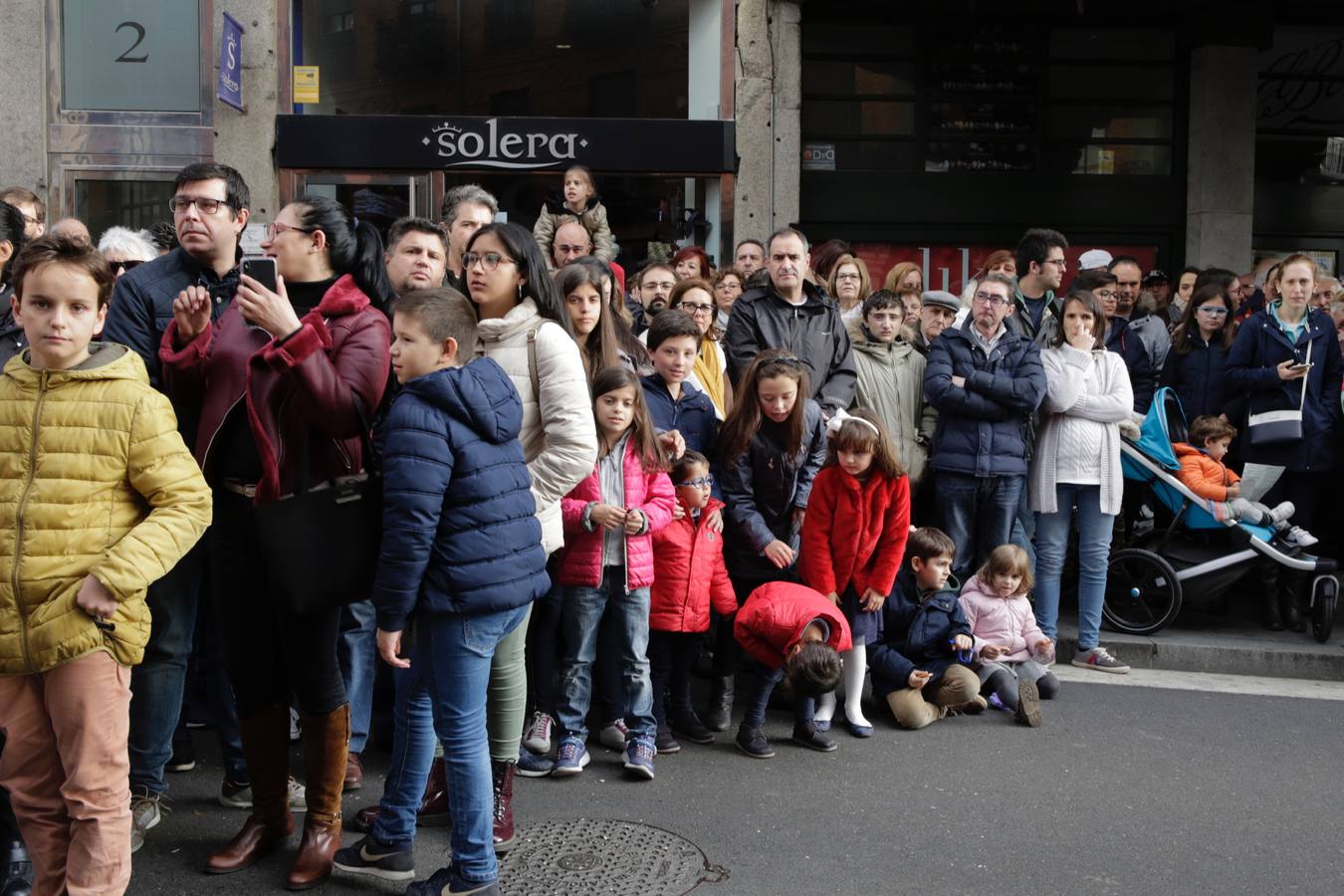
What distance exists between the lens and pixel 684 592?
560cm

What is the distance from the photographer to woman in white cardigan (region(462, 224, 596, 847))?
4.45 m

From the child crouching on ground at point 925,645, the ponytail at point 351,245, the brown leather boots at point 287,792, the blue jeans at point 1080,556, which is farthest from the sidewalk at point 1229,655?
the ponytail at point 351,245

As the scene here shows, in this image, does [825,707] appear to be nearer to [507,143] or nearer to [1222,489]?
[1222,489]

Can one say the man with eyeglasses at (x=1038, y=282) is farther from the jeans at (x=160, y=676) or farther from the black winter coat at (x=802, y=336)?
the jeans at (x=160, y=676)

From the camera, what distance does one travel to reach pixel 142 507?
11.7 feet

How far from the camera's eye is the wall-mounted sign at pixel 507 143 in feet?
41.6

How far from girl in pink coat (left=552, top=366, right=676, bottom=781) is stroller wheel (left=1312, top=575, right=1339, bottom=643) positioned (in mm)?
4304

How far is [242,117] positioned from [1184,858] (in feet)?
38.1

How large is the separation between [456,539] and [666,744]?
7.07 feet

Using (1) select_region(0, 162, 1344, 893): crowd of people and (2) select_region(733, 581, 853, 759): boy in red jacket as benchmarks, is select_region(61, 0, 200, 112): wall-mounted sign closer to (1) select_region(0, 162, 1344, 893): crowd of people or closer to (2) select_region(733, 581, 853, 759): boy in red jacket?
(1) select_region(0, 162, 1344, 893): crowd of people

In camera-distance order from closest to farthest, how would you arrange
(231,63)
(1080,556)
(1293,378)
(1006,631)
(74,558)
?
(74,558) < (1006,631) < (1080,556) < (1293,378) < (231,63)

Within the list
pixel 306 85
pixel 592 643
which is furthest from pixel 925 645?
pixel 306 85

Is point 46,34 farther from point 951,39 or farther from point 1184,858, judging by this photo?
point 1184,858

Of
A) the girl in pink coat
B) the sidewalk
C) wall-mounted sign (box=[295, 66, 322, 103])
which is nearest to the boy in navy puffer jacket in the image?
the girl in pink coat
